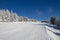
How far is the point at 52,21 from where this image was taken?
13225 cm

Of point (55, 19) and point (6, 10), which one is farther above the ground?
point (6, 10)

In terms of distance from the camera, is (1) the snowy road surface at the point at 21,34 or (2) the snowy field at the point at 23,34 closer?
(1) the snowy road surface at the point at 21,34

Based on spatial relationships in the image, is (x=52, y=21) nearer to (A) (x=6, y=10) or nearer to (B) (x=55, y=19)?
(B) (x=55, y=19)

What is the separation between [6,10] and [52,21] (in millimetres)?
43551

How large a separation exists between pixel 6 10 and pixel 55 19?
150 ft

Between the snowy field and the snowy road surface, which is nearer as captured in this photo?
the snowy road surface

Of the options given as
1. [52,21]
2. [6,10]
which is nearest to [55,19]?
[52,21]

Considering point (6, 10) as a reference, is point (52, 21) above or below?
below

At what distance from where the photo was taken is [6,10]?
453ft

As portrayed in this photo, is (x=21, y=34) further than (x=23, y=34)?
No
